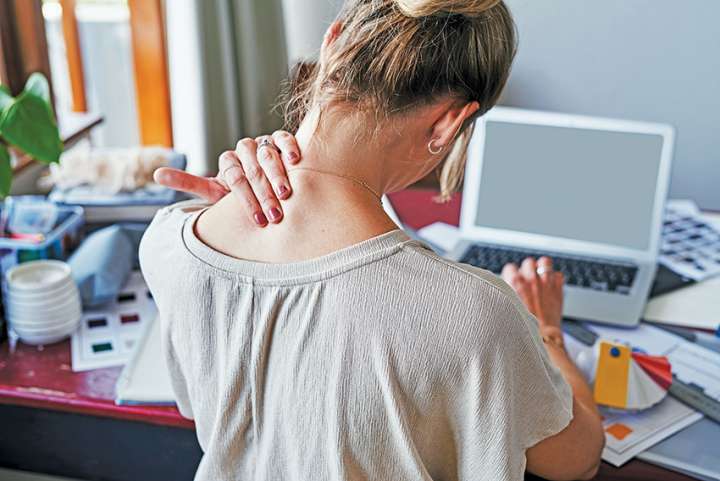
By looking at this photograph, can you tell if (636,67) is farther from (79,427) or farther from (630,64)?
(79,427)

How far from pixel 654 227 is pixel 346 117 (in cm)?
85

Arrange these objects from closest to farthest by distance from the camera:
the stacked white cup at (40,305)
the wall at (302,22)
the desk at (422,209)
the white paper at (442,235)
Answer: the stacked white cup at (40,305)
the white paper at (442,235)
the desk at (422,209)
the wall at (302,22)

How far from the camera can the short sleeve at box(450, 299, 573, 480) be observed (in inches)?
28.5

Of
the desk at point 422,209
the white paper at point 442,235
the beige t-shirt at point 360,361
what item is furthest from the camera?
the desk at point 422,209

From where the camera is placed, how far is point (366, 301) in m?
0.71

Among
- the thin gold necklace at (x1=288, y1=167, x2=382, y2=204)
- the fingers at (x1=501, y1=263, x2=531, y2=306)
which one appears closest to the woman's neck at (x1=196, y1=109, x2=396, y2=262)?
the thin gold necklace at (x1=288, y1=167, x2=382, y2=204)

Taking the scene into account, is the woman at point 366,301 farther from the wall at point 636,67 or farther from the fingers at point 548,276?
the wall at point 636,67

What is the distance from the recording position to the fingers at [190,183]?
951 mm

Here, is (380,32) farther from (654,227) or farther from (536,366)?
(654,227)

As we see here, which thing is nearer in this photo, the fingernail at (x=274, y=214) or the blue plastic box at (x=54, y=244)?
the fingernail at (x=274, y=214)

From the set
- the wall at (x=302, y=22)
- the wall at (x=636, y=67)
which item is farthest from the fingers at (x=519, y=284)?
the wall at (x=302, y=22)

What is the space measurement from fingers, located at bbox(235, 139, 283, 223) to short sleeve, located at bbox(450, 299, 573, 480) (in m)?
0.25

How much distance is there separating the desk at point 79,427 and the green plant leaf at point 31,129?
31 cm

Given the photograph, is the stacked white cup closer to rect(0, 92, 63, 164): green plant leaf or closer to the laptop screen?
rect(0, 92, 63, 164): green plant leaf
